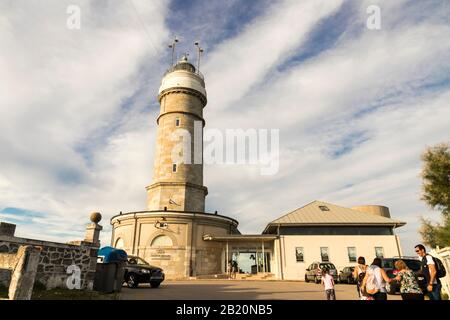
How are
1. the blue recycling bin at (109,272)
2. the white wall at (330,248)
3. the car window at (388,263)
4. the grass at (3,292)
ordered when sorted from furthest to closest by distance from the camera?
1. the white wall at (330,248)
2. the car window at (388,263)
3. the blue recycling bin at (109,272)
4. the grass at (3,292)

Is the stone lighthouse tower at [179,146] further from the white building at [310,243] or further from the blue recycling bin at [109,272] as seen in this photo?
the blue recycling bin at [109,272]

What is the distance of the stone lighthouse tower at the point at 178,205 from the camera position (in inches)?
1032

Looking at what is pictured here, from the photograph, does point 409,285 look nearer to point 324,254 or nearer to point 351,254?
point 324,254

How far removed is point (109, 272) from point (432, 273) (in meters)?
10.7

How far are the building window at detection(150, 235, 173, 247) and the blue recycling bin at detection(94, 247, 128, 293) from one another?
545 inches

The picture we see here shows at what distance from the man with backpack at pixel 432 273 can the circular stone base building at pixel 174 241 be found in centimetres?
2120

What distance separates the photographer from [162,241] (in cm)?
2656

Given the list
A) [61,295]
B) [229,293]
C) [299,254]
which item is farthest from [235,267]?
[61,295]

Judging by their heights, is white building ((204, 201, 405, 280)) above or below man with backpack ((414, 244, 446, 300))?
above

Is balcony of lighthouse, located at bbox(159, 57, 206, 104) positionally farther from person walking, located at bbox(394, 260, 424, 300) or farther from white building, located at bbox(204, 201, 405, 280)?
person walking, located at bbox(394, 260, 424, 300)

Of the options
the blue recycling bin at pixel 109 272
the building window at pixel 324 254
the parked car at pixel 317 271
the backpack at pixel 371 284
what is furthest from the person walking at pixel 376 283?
the building window at pixel 324 254

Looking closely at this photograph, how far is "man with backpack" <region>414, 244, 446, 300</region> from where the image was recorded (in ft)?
21.9

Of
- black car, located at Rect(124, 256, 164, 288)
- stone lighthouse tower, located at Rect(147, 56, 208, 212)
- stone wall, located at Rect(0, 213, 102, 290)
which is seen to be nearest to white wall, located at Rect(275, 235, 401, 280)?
stone lighthouse tower, located at Rect(147, 56, 208, 212)
